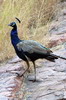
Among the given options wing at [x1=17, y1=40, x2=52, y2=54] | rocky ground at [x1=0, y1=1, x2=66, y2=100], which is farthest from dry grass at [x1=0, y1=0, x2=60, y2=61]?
wing at [x1=17, y1=40, x2=52, y2=54]

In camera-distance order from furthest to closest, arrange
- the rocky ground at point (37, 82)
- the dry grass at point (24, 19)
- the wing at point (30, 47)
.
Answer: the dry grass at point (24, 19)
the wing at point (30, 47)
the rocky ground at point (37, 82)

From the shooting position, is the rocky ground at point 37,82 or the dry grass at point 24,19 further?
the dry grass at point 24,19

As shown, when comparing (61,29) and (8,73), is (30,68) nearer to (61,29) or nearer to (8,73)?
(8,73)

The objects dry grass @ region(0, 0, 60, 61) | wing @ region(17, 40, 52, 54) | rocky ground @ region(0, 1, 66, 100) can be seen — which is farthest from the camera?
dry grass @ region(0, 0, 60, 61)

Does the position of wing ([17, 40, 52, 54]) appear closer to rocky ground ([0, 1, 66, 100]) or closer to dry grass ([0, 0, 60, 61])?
rocky ground ([0, 1, 66, 100])

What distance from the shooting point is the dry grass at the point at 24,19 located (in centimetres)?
580

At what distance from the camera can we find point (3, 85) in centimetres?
441

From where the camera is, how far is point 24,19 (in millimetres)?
6371

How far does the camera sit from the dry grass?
5.80 meters

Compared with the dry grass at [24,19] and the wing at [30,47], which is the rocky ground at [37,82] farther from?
the wing at [30,47]

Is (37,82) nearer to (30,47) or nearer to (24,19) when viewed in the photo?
(30,47)

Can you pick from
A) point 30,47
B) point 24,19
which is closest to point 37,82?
point 30,47

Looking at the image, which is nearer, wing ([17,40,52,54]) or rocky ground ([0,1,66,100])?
rocky ground ([0,1,66,100])

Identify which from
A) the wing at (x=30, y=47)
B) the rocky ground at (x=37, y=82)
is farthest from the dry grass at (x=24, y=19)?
the wing at (x=30, y=47)
